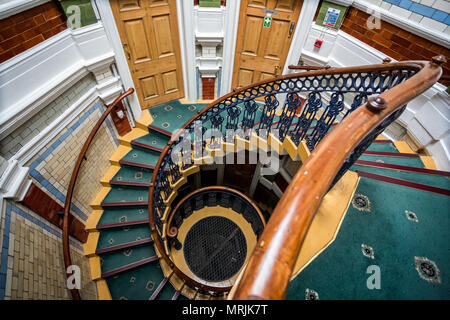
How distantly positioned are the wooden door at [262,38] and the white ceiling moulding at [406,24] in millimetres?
1027

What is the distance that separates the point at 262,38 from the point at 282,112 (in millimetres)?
2263

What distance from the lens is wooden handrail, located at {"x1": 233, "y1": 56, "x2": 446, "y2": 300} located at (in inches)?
27.2

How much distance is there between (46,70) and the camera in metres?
2.68

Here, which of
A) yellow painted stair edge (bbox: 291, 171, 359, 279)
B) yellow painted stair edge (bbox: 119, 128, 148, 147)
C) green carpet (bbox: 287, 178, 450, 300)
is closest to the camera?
green carpet (bbox: 287, 178, 450, 300)

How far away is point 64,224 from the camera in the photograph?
9.43ft

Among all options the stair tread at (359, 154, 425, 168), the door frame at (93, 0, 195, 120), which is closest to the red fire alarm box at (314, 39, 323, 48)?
the stair tread at (359, 154, 425, 168)

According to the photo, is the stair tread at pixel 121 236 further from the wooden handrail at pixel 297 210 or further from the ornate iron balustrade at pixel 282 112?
the wooden handrail at pixel 297 210

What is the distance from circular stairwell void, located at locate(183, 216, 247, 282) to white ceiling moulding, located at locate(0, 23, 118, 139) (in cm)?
387

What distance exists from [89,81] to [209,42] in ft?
7.53

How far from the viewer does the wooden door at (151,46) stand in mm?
→ 3719

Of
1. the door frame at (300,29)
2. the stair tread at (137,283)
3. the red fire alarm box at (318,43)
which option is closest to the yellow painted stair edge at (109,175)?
the stair tread at (137,283)

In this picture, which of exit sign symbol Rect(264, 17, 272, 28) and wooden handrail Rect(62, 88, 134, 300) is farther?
exit sign symbol Rect(264, 17, 272, 28)

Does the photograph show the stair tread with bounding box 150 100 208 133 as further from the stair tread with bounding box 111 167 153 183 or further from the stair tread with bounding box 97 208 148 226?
the stair tread with bounding box 97 208 148 226

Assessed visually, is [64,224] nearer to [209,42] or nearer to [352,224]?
[352,224]
